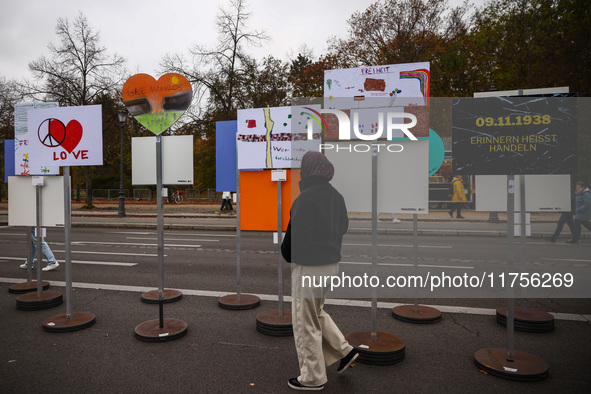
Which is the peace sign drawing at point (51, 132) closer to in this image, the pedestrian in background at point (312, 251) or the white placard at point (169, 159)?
the white placard at point (169, 159)

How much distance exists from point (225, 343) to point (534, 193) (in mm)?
4499

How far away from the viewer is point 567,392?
3604 mm

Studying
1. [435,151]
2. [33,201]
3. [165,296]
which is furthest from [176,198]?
[435,151]

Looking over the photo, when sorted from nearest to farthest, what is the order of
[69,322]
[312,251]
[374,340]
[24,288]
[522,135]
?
[312,251] → [522,135] → [374,340] → [69,322] → [24,288]

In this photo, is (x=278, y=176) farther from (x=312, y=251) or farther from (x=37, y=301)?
(x=37, y=301)

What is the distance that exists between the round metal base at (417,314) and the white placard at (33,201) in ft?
15.9

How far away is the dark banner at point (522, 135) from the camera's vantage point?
13.3 feet

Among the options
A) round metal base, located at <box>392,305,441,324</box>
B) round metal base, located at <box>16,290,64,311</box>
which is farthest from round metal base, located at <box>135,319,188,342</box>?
round metal base, located at <box>392,305,441,324</box>

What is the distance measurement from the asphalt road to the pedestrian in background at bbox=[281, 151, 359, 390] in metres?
0.31

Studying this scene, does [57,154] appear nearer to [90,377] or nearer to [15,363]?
A: [15,363]

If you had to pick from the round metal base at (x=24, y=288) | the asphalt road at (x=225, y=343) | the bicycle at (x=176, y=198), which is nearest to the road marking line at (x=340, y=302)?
the asphalt road at (x=225, y=343)

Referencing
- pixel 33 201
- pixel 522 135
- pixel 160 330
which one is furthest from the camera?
pixel 33 201

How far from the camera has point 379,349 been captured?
167 inches

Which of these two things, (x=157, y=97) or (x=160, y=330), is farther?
(x=157, y=97)
